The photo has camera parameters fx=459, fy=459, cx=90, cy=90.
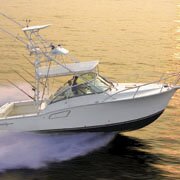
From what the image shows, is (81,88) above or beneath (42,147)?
above

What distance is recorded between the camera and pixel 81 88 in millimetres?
17344

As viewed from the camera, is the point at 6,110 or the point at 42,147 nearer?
the point at 42,147

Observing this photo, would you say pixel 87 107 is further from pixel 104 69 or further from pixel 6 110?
pixel 104 69

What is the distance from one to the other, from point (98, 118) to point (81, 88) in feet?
4.35

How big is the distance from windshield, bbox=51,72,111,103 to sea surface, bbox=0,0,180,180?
1620mm

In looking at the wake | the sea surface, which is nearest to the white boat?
the wake

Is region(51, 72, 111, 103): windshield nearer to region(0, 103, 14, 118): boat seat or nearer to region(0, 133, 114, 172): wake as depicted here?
region(0, 133, 114, 172): wake

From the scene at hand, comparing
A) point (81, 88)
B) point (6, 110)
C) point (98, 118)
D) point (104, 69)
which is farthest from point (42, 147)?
point (104, 69)

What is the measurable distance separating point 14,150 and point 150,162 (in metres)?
5.06

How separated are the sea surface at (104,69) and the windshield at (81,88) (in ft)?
5.31

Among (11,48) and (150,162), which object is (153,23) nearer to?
(11,48)

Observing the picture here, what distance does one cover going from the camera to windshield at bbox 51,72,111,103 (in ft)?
56.5

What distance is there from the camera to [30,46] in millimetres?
17609

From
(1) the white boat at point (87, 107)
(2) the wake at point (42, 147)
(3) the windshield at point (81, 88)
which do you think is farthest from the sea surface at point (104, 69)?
(3) the windshield at point (81, 88)
